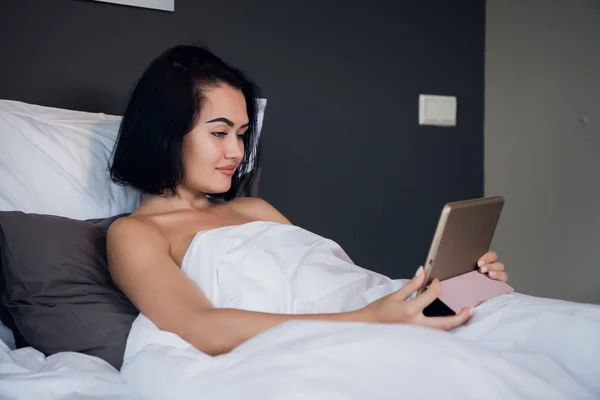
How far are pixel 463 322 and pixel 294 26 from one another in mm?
1380

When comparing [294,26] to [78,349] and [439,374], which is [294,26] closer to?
[78,349]

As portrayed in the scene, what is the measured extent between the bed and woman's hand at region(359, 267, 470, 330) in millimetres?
37

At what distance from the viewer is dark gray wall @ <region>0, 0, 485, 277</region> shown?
5.70 ft

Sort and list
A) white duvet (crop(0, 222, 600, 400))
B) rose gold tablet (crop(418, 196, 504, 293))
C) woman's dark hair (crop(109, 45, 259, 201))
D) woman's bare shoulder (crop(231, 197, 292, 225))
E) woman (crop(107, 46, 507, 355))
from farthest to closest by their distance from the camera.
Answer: woman's bare shoulder (crop(231, 197, 292, 225))
woman's dark hair (crop(109, 45, 259, 201))
woman (crop(107, 46, 507, 355))
rose gold tablet (crop(418, 196, 504, 293))
white duvet (crop(0, 222, 600, 400))

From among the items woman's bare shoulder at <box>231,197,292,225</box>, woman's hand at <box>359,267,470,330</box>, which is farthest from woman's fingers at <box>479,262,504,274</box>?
woman's bare shoulder at <box>231,197,292,225</box>

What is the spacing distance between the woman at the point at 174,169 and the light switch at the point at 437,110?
1.07 metres

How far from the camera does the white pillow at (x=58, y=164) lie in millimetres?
1419

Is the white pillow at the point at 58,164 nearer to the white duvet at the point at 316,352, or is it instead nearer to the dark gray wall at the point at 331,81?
the dark gray wall at the point at 331,81

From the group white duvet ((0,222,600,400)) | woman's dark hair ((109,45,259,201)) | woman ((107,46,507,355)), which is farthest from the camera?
woman's dark hair ((109,45,259,201))

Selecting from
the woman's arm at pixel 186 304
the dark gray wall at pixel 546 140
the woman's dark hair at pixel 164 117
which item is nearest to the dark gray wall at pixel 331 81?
the dark gray wall at pixel 546 140

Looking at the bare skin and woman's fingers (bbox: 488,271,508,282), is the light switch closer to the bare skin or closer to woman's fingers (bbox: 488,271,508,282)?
the bare skin

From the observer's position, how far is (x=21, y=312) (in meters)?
1.22

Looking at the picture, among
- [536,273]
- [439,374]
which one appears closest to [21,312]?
[439,374]

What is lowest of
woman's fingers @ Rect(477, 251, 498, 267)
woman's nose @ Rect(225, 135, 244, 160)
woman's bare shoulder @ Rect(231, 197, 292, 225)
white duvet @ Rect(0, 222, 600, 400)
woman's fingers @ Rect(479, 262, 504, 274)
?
white duvet @ Rect(0, 222, 600, 400)
